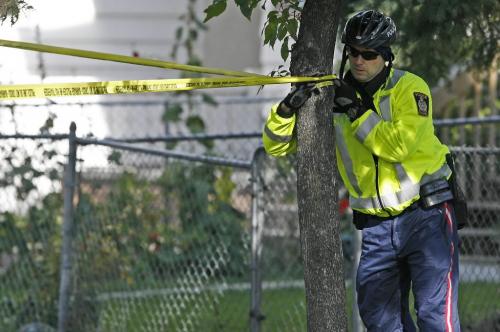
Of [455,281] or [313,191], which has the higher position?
[313,191]

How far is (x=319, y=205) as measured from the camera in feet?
15.0

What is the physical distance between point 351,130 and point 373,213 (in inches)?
15.1

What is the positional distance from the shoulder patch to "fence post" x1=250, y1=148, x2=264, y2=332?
57.9 inches

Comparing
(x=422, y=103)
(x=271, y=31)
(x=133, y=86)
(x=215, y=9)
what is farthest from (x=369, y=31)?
(x=133, y=86)

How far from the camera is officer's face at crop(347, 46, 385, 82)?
507 cm

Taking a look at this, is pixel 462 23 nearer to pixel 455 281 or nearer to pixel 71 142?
pixel 455 281

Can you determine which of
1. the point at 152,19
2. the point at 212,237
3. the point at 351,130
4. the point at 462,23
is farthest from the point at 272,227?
the point at 152,19

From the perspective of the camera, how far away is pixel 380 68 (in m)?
5.11

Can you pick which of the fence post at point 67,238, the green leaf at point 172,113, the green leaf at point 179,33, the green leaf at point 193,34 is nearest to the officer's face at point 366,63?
the fence post at point 67,238

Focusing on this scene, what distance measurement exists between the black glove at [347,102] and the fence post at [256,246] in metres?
1.43

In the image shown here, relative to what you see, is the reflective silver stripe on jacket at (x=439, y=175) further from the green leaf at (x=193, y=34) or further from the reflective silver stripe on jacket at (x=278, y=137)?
the green leaf at (x=193, y=34)

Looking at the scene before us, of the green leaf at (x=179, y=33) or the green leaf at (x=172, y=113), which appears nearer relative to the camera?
the green leaf at (x=172, y=113)

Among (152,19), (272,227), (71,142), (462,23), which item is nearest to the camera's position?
(462,23)

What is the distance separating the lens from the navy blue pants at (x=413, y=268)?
5078mm
